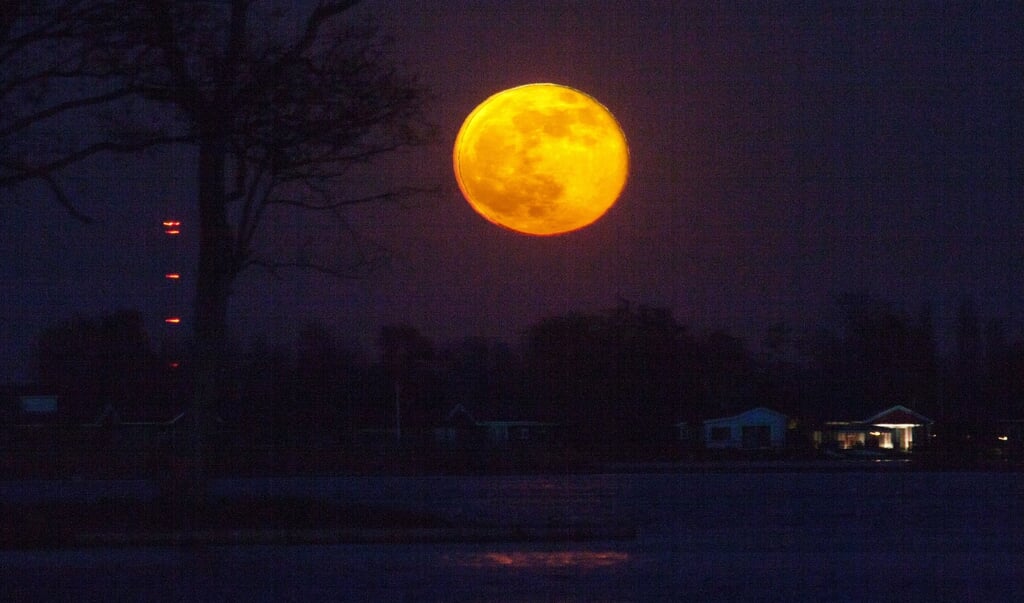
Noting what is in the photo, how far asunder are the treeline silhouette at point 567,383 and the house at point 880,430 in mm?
1635

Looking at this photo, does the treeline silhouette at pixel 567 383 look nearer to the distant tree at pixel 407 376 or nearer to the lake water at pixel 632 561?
the distant tree at pixel 407 376

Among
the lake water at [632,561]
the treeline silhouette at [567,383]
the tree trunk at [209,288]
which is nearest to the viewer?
the lake water at [632,561]

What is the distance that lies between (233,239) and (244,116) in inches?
180

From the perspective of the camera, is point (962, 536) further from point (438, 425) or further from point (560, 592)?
point (438, 425)

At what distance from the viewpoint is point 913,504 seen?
27.5 metres

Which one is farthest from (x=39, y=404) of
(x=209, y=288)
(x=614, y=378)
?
(x=209, y=288)

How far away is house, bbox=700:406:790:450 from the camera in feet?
261

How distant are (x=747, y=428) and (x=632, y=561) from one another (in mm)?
65286

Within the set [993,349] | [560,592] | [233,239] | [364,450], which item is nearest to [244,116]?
[233,239]

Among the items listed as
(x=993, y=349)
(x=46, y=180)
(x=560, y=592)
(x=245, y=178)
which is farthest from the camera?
(x=993, y=349)

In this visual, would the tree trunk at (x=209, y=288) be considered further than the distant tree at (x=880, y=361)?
No

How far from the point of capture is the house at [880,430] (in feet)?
266

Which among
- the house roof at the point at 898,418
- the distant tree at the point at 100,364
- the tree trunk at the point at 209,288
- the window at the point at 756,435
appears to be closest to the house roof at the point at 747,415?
the window at the point at 756,435

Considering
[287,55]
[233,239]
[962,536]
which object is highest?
[287,55]
